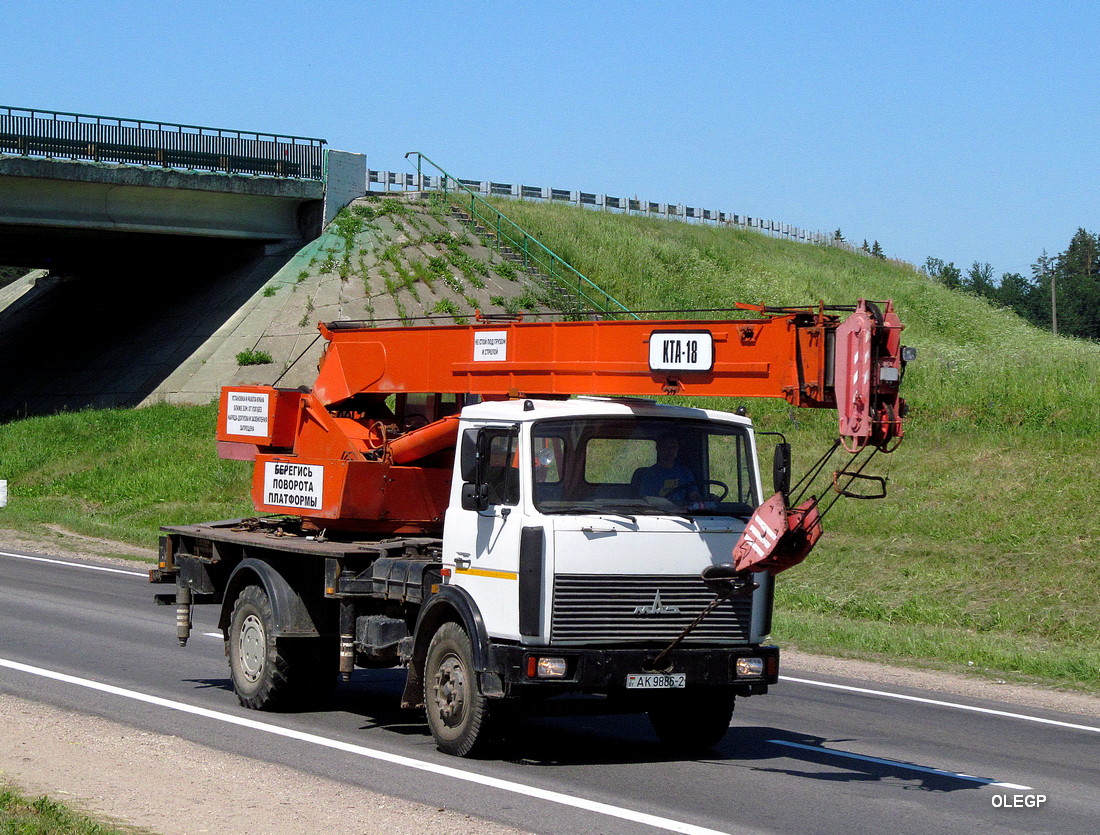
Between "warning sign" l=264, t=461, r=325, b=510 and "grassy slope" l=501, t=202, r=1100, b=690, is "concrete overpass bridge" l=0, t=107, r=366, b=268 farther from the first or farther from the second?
"warning sign" l=264, t=461, r=325, b=510

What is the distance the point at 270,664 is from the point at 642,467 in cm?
377

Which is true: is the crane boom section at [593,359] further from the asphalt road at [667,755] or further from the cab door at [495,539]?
the asphalt road at [667,755]

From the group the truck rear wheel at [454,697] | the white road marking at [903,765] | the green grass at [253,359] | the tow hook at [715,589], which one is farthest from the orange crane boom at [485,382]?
the green grass at [253,359]

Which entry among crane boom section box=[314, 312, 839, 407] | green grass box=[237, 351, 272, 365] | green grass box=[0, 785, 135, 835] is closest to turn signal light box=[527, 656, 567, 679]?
crane boom section box=[314, 312, 839, 407]

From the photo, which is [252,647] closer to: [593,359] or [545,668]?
[545,668]

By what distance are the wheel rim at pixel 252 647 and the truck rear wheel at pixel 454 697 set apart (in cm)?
217

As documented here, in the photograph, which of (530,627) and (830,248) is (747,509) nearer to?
(530,627)

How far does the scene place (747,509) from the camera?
32.3 feet

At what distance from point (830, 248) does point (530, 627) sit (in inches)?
2701

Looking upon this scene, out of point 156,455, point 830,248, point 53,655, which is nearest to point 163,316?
point 156,455

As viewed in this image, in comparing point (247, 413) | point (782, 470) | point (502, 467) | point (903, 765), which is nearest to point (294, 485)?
point (247, 413)

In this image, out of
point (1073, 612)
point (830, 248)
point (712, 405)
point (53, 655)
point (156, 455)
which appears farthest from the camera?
point (830, 248)

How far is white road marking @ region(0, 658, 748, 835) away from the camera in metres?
7.92

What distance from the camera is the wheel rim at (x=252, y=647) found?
11495 mm
